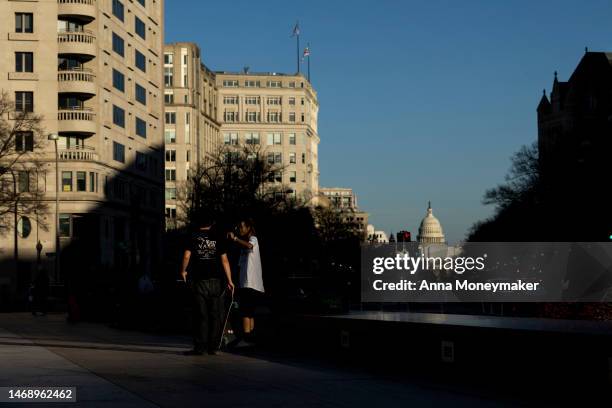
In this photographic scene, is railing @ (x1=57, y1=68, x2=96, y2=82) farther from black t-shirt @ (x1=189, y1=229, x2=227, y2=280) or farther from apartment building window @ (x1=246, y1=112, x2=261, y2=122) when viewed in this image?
apartment building window @ (x1=246, y1=112, x2=261, y2=122)

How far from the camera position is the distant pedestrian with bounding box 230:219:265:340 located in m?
14.9

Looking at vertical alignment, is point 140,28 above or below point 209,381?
above

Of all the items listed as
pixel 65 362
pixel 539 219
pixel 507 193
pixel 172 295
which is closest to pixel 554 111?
pixel 507 193

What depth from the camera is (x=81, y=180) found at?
79125 millimetres

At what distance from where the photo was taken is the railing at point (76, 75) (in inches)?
3113

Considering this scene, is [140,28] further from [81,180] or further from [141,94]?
[81,180]

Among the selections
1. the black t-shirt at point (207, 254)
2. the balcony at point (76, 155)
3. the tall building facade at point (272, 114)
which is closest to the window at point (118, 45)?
the balcony at point (76, 155)

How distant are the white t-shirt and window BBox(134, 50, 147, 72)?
250 ft

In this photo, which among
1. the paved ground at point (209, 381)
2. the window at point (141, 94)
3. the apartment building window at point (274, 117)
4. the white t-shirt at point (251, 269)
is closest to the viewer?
the paved ground at point (209, 381)

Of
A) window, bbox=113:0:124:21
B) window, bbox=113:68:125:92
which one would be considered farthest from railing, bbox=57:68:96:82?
window, bbox=113:0:124:21

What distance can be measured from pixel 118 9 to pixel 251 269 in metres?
72.4

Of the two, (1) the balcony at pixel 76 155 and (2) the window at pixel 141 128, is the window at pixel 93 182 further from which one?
(2) the window at pixel 141 128

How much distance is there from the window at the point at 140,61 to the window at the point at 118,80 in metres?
4.05

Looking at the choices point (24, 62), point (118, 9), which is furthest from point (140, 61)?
point (24, 62)
